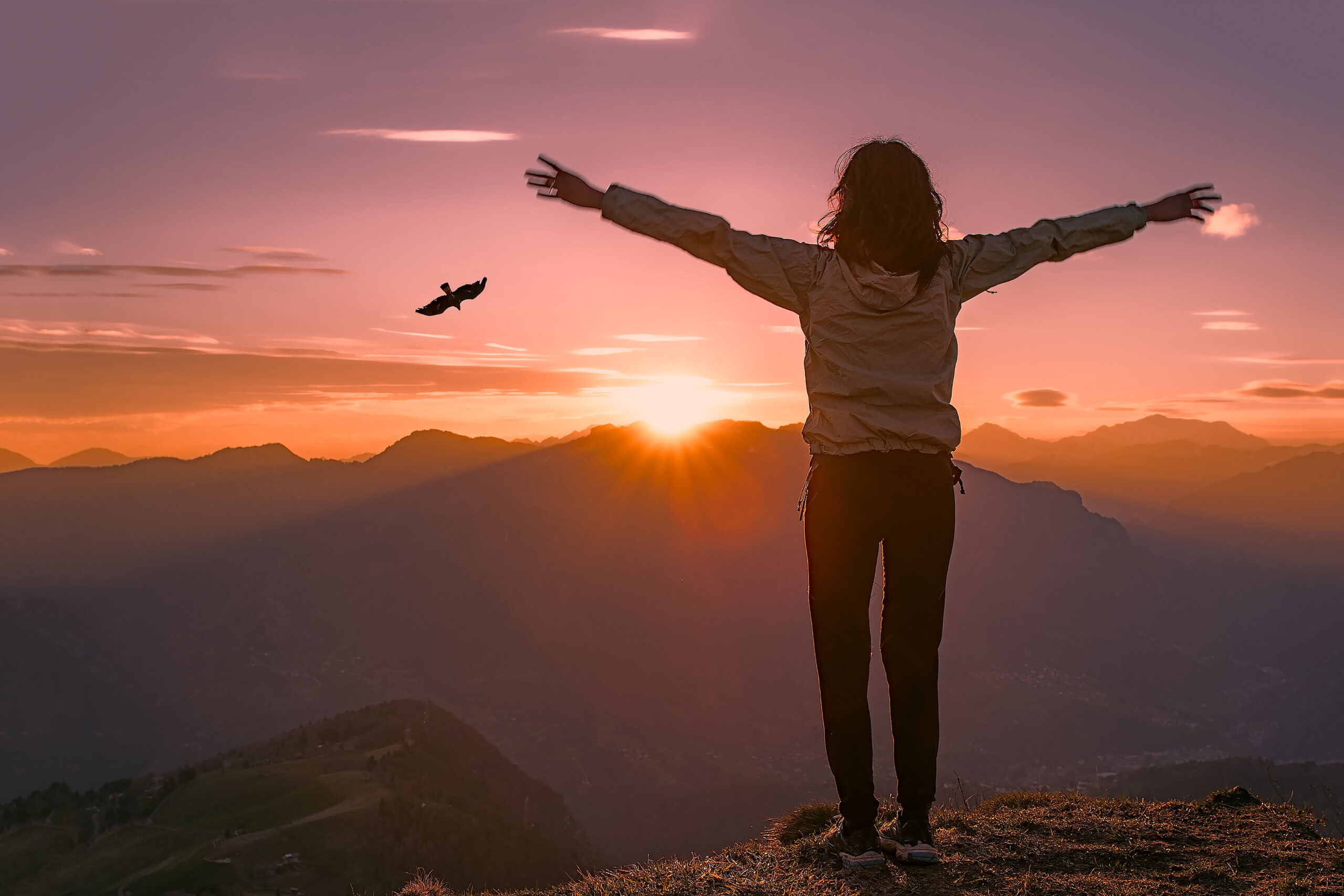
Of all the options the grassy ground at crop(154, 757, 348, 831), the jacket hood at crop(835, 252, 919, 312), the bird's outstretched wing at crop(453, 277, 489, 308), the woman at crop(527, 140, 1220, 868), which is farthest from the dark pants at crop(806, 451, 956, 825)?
the grassy ground at crop(154, 757, 348, 831)

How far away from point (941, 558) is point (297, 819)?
242 ft

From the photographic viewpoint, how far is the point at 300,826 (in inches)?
2414

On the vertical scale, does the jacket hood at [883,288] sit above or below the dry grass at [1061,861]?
above

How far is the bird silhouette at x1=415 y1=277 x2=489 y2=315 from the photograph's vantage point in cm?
567

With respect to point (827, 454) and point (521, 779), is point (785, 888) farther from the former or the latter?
point (521, 779)

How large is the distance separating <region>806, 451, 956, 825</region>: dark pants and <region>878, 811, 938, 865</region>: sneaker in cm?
11

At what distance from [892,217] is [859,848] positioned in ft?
12.6

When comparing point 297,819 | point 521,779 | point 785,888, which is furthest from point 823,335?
point 521,779

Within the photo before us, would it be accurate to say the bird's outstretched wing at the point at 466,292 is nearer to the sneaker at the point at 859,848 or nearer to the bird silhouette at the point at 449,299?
the bird silhouette at the point at 449,299

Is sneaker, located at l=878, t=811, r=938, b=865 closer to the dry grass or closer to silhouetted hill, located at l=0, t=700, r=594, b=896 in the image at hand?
the dry grass

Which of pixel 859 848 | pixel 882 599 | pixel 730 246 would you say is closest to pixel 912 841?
pixel 859 848

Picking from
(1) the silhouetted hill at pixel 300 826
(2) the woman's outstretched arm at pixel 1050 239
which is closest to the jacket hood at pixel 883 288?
(2) the woman's outstretched arm at pixel 1050 239

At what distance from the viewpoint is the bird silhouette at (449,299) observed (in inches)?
223

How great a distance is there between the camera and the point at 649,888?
469 centimetres
